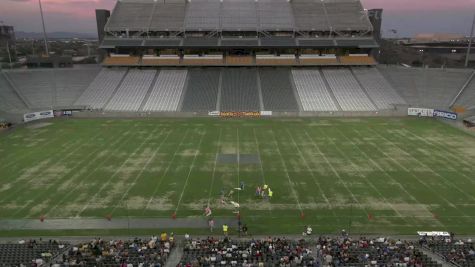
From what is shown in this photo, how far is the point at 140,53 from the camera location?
2776 inches

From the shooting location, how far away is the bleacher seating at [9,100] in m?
53.7

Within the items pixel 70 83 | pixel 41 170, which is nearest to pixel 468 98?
pixel 41 170

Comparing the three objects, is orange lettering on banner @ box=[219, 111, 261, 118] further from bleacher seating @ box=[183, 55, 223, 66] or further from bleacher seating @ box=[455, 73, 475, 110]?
bleacher seating @ box=[455, 73, 475, 110]

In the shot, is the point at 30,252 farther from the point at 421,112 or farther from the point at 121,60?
the point at 121,60

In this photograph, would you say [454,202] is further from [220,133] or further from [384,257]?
[220,133]

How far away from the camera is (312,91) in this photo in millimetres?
61625

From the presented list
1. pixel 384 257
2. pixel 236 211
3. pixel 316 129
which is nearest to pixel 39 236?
pixel 236 211

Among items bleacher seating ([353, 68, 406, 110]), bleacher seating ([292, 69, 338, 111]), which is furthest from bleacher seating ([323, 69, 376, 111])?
bleacher seating ([292, 69, 338, 111])

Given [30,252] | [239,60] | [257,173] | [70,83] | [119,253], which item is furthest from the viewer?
[239,60]

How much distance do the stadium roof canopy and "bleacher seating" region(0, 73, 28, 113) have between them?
19.9 meters

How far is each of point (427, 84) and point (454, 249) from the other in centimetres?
4899

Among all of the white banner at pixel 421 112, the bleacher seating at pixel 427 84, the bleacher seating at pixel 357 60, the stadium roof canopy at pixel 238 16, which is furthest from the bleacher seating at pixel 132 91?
the bleacher seating at pixel 427 84

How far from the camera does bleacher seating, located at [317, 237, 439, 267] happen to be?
17578 millimetres

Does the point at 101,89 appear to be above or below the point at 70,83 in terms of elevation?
below
